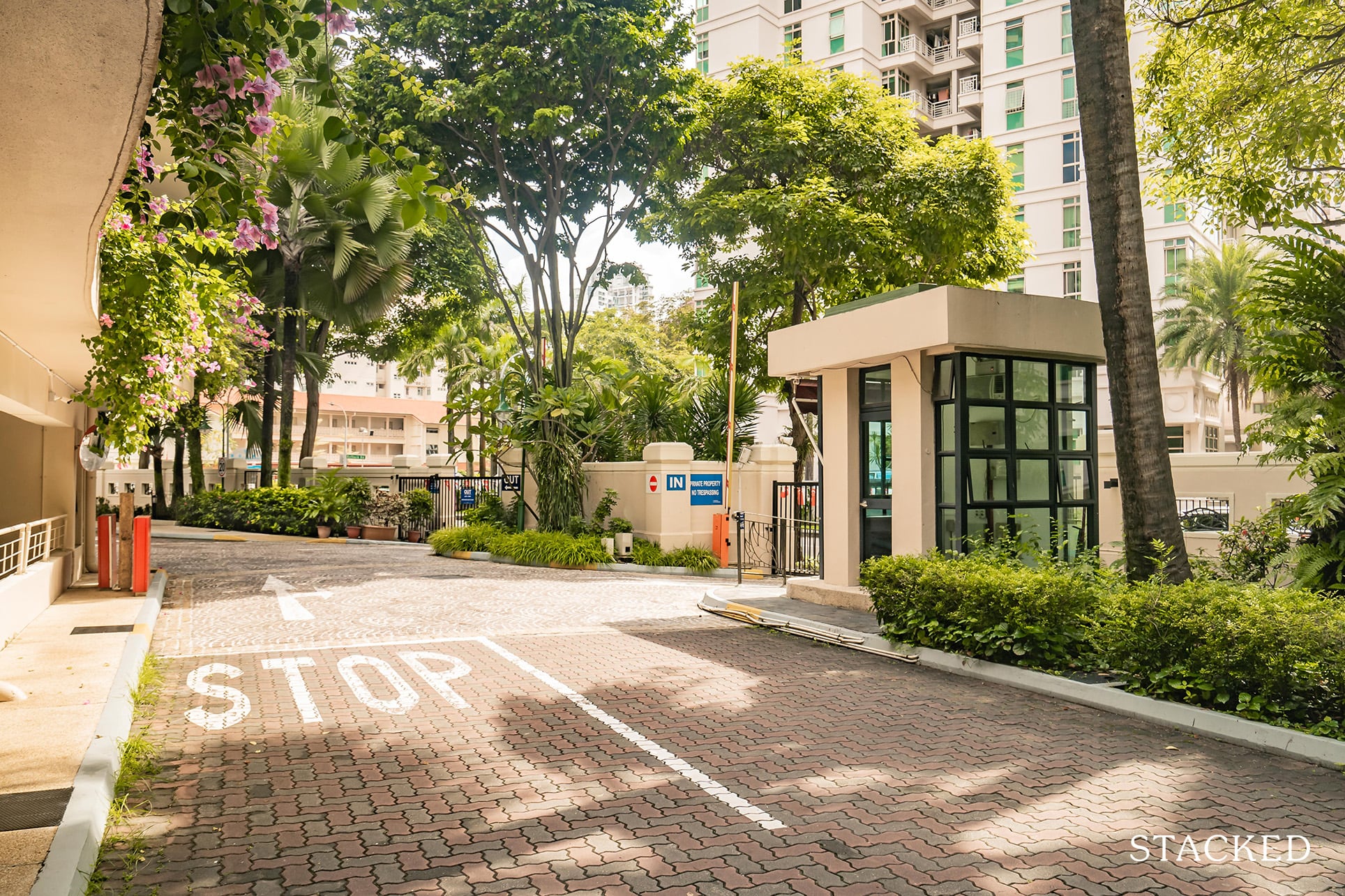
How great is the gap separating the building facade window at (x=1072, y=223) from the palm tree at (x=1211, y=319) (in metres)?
5.78

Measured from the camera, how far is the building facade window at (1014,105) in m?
41.1

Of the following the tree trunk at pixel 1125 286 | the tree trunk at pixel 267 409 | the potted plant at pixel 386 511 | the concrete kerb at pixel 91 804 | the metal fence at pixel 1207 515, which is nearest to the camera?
the concrete kerb at pixel 91 804

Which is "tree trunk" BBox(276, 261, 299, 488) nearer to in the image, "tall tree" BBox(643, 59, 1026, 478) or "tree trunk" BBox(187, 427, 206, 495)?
"tree trunk" BBox(187, 427, 206, 495)

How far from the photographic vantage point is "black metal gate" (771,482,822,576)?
17516mm

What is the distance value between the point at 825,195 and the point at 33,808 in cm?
1935

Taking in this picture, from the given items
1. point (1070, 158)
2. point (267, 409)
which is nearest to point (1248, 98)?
point (267, 409)

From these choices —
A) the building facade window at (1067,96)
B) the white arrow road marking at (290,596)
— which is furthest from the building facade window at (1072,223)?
the white arrow road marking at (290,596)

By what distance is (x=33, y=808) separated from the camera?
4832 mm

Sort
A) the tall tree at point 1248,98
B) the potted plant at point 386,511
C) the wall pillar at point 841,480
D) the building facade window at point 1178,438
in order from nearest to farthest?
the tall tree at point 1248,98 → the wall pillar at point 841,480 → the potted plant at point 386,511 → the building facade window at point 1178,438

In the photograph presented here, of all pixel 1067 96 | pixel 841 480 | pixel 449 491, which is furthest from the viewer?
Result: pixel 1067 96

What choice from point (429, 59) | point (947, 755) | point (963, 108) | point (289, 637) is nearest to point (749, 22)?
point (963, 108)

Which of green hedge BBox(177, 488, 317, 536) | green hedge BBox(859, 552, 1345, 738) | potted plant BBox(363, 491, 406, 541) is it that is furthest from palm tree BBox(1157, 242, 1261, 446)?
green hedge BBox(859, 552, 1345, 738)

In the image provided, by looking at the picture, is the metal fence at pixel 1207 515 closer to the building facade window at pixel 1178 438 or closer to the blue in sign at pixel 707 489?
the blue in sign at pixel 707 489

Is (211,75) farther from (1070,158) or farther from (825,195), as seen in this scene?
(1070,158)
